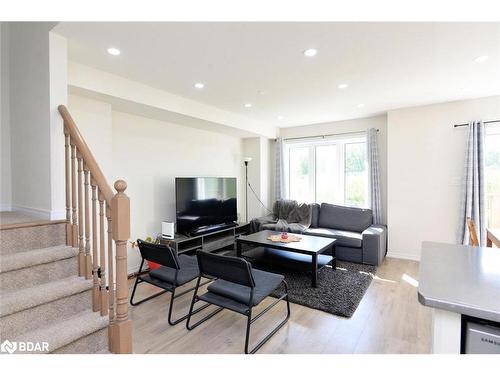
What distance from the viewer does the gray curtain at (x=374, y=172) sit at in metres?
4.64

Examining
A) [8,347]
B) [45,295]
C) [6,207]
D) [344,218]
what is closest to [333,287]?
[344,218]

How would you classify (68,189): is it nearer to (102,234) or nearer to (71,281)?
(102,234)

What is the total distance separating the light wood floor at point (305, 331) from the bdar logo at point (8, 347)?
0.88m

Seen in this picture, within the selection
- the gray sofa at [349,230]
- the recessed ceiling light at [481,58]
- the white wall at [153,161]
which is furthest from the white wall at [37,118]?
the recessed ceiling light at [481,58]

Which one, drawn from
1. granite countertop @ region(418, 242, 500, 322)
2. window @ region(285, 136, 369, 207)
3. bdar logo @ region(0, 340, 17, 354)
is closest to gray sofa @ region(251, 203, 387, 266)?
window @ region(285, 136, 369, 207)

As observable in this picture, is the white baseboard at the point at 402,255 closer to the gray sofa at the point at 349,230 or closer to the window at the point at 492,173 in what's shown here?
the gray sofa at the point at 349,230

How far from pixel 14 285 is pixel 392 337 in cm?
276

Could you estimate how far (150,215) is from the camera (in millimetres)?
3877

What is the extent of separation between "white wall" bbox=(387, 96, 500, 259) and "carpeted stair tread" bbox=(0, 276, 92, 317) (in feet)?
14.6

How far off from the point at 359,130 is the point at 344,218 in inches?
67.0

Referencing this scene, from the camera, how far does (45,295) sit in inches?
60.3

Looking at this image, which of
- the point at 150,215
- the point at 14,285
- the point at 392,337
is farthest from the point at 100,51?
the point at 392,337
